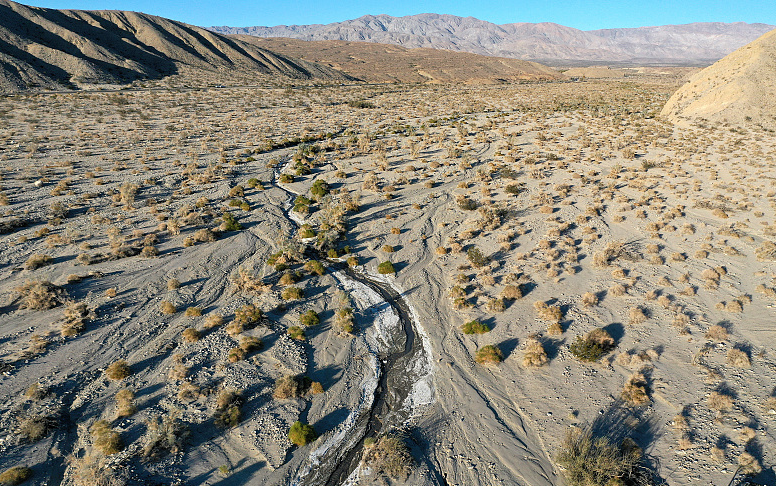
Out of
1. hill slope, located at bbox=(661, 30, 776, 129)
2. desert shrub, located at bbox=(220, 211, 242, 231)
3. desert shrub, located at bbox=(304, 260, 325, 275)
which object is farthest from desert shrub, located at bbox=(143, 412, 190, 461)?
hill slope, located at bbox=(661, 30, 776, 129)

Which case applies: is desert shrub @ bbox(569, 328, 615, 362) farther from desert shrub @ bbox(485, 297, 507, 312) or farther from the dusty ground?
desert shrub @ bbox(485, 297, 507, 312)

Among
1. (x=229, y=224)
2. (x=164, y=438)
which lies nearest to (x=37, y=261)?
(x=229, y=224)

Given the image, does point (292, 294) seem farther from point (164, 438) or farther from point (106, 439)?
Answer: point (106, 439)

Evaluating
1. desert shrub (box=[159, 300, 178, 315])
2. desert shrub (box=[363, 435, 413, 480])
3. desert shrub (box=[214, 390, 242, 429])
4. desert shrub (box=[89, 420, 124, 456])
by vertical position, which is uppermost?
desert shrub (box=[159, 300, 178, 315])

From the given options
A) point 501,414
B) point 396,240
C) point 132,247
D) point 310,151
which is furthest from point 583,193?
point 132,247

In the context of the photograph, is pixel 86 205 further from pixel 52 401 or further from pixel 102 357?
pixel 52 401
